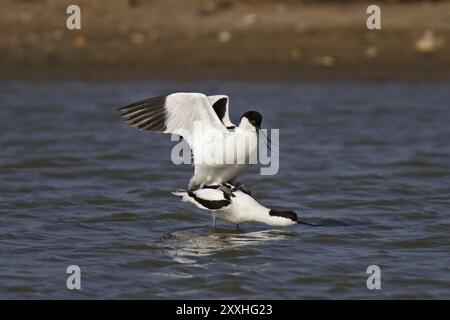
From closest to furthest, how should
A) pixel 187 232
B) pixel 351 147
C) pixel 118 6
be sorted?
pixel 187 232
pixel 351 147
pixel 118 6

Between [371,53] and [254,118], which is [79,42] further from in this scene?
[254,118]

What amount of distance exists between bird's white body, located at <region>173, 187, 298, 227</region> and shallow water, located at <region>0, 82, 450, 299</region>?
15 centimetres

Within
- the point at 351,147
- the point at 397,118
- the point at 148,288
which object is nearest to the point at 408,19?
the point at 397,118

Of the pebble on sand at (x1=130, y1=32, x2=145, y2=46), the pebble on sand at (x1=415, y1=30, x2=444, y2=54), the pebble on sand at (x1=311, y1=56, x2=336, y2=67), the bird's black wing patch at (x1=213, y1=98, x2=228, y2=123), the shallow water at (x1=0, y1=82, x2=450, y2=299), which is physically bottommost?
the shallow water at (x1=0, y1=82, x2=450, y2=299)

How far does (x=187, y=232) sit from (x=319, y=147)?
10.7 feet

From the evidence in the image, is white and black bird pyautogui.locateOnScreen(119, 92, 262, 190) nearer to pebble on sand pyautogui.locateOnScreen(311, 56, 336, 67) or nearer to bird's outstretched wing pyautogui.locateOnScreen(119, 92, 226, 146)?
bird's outstretched wing pyautogui.locateOnScreen(119, 92, 226, 146)

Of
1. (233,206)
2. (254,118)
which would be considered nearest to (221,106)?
(254,118)

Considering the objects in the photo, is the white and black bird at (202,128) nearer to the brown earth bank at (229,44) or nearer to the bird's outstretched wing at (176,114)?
the bird's outstretched wing at (176,114)

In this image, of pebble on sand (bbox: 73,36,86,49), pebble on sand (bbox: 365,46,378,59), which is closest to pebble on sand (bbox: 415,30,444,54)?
pebble on sand (bbox: 365,46,378,59)

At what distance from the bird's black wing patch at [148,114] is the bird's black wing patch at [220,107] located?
525 mm

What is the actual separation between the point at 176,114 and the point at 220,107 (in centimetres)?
55

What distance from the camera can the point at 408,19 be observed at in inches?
531

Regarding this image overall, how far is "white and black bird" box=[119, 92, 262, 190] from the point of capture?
736cm

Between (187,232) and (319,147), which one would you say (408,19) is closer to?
(319,147)
